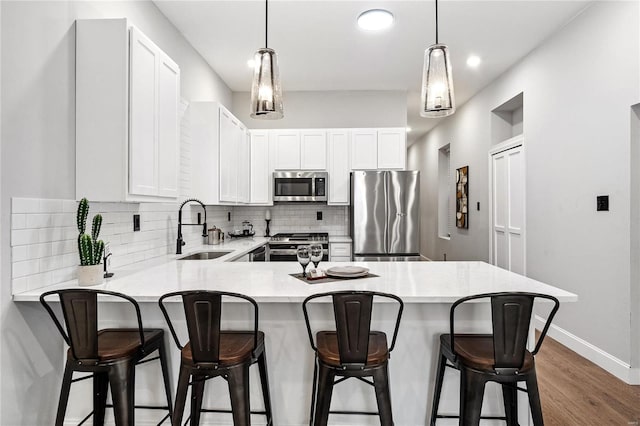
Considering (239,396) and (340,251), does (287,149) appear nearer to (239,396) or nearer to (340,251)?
(340,251)

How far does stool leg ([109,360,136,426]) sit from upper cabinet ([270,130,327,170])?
3.60 m

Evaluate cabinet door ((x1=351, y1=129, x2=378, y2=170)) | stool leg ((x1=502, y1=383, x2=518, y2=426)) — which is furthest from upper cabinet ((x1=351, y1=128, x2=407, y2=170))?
stool leg ((x1=502, y1=383, x2=518, y2=426))

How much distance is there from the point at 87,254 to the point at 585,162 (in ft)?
12.3

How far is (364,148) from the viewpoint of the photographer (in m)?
4.90

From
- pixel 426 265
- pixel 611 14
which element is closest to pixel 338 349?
pixel 426 265

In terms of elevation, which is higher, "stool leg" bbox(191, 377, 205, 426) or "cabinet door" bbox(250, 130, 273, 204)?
"cabinet door" bbox(250, 130, 273, 204)

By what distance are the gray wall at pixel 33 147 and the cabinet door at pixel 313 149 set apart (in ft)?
9.66

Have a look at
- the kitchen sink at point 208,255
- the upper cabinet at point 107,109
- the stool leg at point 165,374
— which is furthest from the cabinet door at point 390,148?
the stool leg at point 165,374

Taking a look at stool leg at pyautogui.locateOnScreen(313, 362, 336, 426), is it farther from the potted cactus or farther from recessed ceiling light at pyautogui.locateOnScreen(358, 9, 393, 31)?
recessed ceiling light at pyautogui.locateOnScreen(358, 9, 393, 31)

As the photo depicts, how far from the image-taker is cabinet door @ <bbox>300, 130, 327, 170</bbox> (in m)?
4.93

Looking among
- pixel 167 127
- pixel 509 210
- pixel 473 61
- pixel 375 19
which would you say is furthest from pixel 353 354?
pixel 473 61

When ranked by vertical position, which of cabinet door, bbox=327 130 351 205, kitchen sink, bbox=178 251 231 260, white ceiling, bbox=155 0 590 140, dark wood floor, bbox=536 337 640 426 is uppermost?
white ceiling, bbox=155 0 590 140

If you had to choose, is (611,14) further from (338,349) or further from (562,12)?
(338,349)

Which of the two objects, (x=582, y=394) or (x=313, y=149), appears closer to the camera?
(x=582, y=394)
